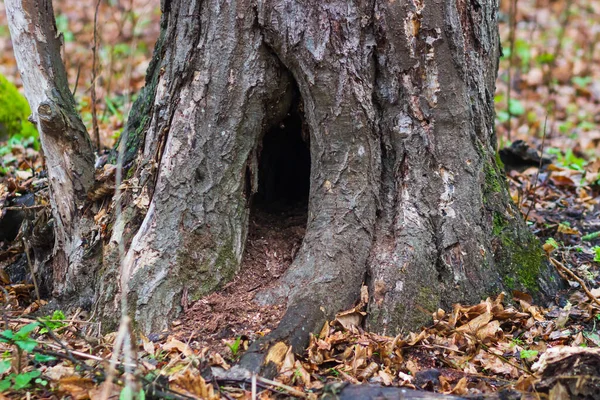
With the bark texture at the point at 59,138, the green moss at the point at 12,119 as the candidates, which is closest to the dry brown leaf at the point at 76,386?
the bark texture at the point at 59,138

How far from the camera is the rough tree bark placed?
107 inches

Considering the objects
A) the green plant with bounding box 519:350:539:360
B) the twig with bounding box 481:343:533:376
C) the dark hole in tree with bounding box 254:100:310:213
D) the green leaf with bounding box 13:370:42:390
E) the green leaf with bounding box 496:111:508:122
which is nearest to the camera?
the green leaf with bounding box 13:370:42:390

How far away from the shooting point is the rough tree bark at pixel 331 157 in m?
2.72

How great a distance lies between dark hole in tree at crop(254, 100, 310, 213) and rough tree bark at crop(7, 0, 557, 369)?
1.48 feet

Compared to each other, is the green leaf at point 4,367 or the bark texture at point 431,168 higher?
the bark texture at point 431,168

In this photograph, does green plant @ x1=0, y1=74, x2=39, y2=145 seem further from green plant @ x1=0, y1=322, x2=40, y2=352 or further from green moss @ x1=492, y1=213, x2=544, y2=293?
A: green moss @ x1=492, y1=213, x2=544, y2=293

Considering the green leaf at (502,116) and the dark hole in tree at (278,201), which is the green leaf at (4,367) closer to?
the dark hole in tree at (278,201)

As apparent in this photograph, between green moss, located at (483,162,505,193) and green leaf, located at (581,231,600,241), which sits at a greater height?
green moss, located at (483,162,505,193)

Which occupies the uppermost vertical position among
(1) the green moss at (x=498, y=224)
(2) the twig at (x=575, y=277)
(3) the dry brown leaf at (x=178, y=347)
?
(1) the green moss at (x=498, y=224)

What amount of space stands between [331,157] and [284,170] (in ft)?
3.41

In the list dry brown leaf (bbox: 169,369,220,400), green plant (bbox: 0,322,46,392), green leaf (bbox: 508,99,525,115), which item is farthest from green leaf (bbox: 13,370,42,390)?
green leaf (bbox: 508,99,525,115)

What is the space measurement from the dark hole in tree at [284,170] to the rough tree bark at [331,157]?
45cm

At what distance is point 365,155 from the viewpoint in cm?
286

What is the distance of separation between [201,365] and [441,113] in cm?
160
